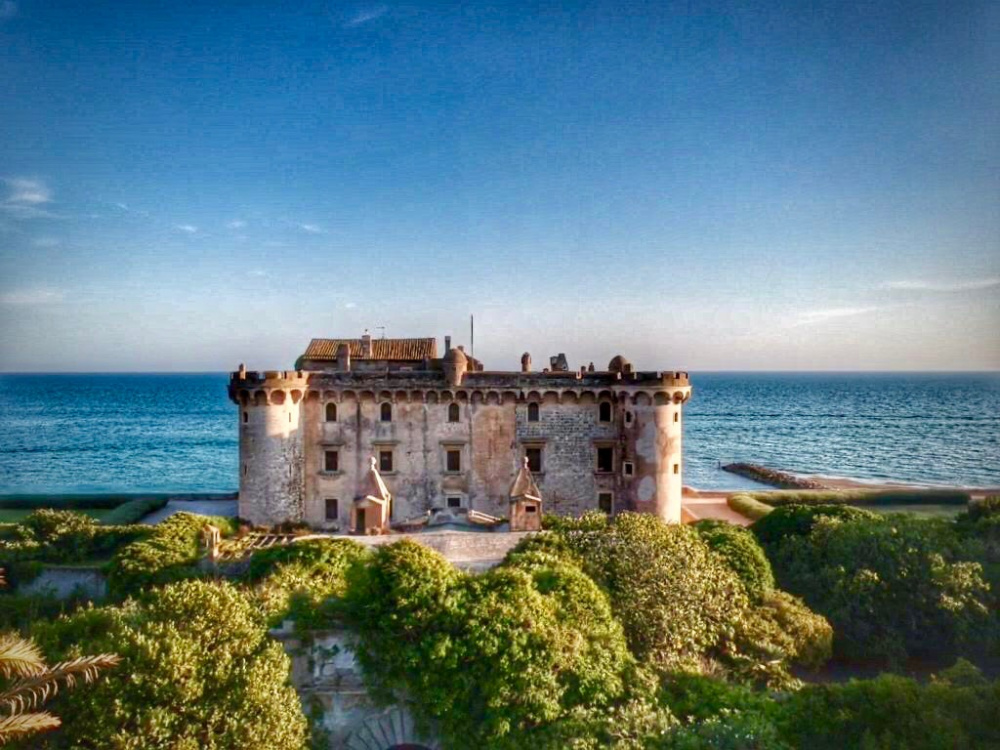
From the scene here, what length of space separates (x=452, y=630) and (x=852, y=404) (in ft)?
573

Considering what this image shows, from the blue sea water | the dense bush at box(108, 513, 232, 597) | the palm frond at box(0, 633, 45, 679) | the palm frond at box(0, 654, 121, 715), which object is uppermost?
the palm frond at box(0, 633, 45, 679)

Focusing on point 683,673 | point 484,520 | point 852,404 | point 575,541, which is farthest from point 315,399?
point 852,404

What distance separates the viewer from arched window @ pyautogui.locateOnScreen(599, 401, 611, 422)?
33.8m

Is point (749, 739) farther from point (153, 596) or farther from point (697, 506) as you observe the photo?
point (697, 506)

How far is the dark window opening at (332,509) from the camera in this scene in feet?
111

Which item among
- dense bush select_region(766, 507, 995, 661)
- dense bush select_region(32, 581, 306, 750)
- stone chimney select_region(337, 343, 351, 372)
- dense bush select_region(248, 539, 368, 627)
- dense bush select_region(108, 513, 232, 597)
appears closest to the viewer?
dense bush select_region(32, 581, 306, 750)

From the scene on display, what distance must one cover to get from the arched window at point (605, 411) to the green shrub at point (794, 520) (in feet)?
29.1

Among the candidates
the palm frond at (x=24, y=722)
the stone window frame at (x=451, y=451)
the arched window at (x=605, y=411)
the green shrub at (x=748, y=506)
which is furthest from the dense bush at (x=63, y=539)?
the green shrub at (x=748, y=506)

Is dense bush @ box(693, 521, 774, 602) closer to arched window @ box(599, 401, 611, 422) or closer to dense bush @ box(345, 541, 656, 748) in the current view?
dense bush @ box(345, 541, 656, 748)

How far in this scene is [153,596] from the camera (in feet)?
54.0

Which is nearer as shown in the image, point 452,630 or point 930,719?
point 930,719

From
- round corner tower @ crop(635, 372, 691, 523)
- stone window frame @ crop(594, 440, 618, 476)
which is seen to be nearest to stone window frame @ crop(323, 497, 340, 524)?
stone window frame @ crop(594, 440, 618, 476)

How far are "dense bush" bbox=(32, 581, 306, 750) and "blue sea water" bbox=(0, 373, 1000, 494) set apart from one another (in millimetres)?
42862

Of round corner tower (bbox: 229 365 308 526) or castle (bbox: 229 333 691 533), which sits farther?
castle (bbox: 229 333 691 533)
